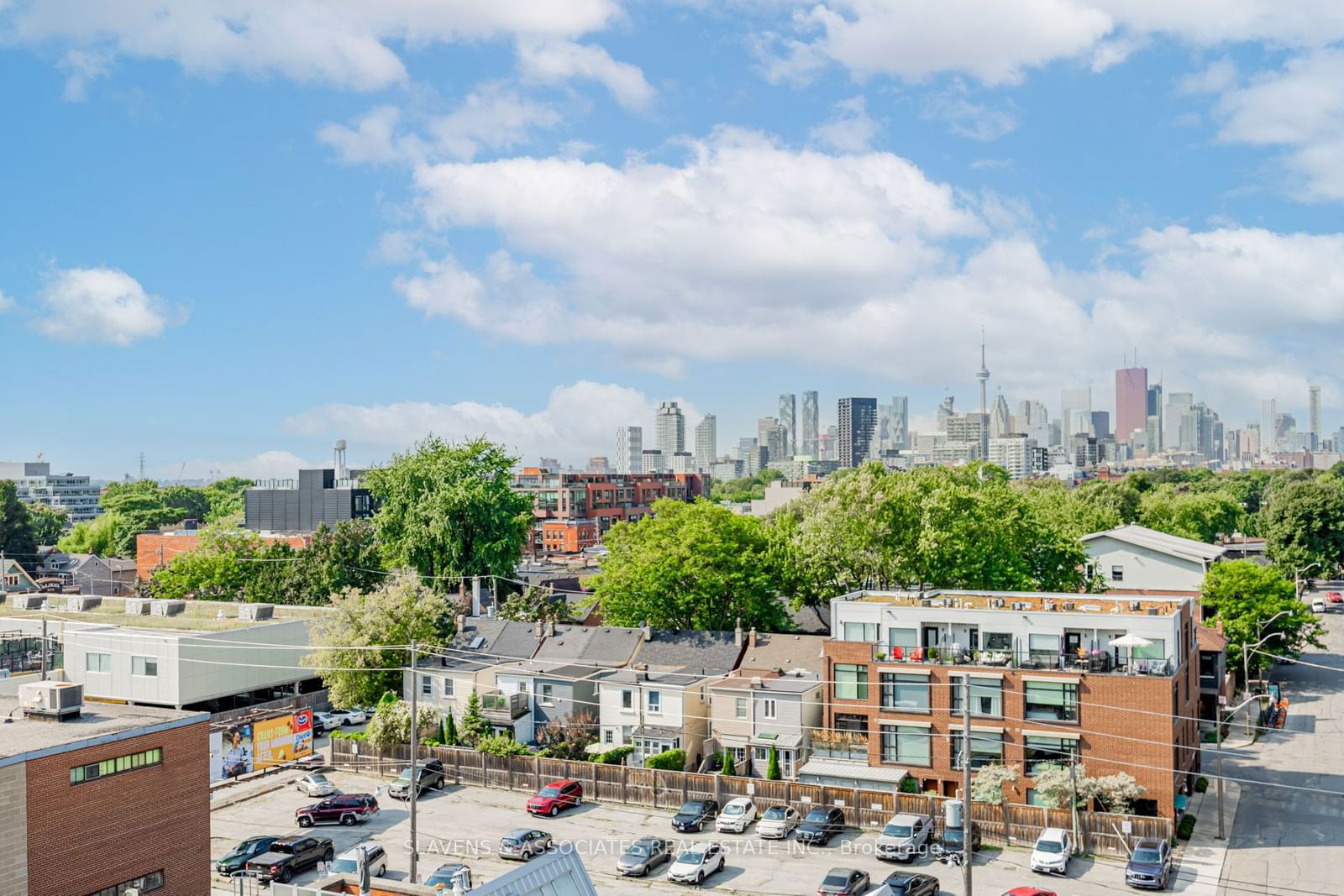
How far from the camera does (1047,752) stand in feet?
159

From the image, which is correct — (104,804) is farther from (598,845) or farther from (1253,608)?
(1253,608)

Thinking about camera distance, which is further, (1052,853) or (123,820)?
(1052,853)

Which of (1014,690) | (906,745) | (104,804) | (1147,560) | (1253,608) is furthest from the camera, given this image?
(1147,560)

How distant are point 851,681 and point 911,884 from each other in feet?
51.6

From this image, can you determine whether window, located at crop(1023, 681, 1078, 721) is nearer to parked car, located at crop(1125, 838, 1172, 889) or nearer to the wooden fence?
the wooden fence

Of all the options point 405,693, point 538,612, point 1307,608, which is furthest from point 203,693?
point 1307,608

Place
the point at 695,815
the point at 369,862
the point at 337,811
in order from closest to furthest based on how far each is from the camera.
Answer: the point at 369,862, the point at 695,815, the point at 337,811

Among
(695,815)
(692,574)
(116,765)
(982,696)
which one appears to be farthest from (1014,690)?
(116,765)

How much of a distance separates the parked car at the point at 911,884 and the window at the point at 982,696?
1158 centimetres

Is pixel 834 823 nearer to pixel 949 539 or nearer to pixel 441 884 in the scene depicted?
pixel 441 884

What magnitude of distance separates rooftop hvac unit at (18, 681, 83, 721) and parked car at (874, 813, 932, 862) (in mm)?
29998

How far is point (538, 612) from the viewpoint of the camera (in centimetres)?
7656

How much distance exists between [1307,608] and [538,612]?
→ 180 ft

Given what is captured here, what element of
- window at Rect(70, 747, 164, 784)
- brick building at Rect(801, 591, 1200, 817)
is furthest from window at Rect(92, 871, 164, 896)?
brick building at Rect(801, 591, 1200, 817)
